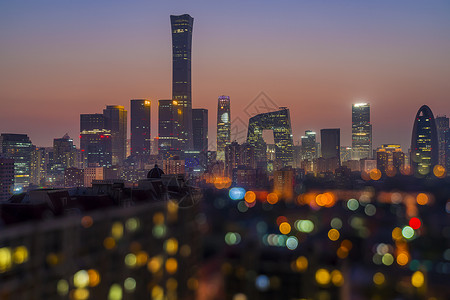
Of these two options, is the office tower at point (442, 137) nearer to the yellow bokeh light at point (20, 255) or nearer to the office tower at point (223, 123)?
the office tower at point (223, 123)

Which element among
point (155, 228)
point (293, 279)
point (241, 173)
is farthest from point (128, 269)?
point (241, 173)

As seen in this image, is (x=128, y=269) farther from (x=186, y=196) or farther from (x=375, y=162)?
(x=375, y=162)

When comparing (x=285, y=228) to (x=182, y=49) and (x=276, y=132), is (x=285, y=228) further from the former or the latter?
(x=182, y=49)

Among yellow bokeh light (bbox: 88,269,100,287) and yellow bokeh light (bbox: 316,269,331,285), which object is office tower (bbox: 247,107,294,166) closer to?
yellow bokeh light (bbox: 316,269,331,285)

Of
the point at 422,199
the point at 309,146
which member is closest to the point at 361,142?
the point at 309,146

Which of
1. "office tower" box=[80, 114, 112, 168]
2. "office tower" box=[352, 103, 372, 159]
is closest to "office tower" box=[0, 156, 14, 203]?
"office tower" box=[80, 114, 112, 168]

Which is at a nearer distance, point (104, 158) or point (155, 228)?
point (155, 228)

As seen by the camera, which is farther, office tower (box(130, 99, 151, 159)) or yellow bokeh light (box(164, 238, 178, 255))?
office tower (box(130, 99, 151, 159))

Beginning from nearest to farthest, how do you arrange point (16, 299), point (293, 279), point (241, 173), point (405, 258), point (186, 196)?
point (16, 299) < point (293, 279) < point (186, 196) < point (405, 258) < point (241, 173)
